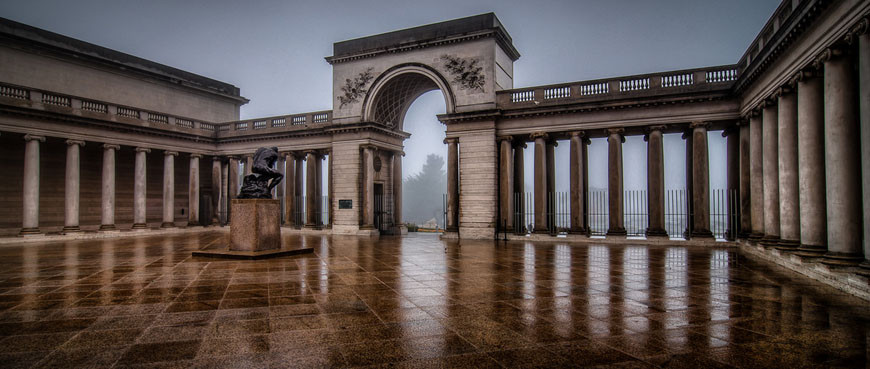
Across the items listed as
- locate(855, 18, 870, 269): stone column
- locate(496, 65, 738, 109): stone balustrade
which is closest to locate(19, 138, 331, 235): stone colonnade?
locate(496, 65, 738, 109): stone balustrade

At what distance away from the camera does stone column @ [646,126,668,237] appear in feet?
68.3

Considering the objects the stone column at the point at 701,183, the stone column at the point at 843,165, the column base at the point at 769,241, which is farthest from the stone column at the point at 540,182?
the stone column at the point at 843,165

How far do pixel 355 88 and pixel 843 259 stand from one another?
23489mm

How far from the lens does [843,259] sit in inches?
386

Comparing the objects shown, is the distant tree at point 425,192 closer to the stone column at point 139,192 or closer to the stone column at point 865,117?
the stone column at point 139,192

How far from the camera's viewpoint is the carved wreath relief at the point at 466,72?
23.9 m

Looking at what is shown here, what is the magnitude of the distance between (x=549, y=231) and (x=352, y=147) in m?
12.6

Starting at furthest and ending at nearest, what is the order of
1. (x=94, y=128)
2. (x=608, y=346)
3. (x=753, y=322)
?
(x=94, y=128) < (x=753, y=322) < (x=608, y=346)

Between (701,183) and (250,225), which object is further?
(701,183)

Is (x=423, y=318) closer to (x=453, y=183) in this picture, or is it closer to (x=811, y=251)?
(x=811, y=251)

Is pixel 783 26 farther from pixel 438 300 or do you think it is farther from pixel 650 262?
pixel 438 300

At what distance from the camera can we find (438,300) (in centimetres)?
747

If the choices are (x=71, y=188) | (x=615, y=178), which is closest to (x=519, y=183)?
(x=615, y=178)

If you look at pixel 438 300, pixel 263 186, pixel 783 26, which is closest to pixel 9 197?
pixel 263 186
